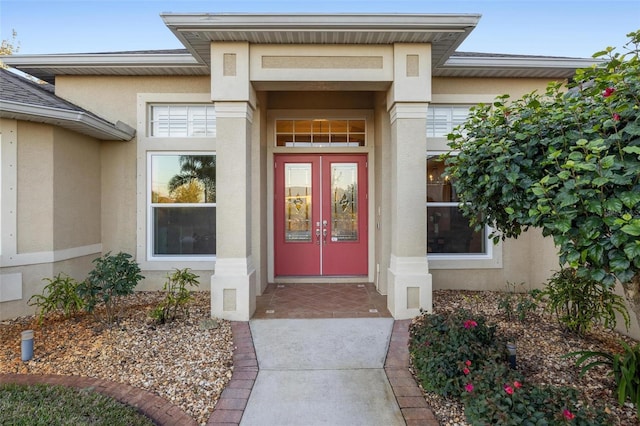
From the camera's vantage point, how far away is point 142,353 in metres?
3.41

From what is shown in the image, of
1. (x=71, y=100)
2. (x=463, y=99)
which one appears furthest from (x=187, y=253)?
A: (x=463, y=99)

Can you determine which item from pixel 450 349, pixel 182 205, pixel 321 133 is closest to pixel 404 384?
pixel 450 349

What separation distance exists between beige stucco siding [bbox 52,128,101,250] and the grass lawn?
283 centimetres

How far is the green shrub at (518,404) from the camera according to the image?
197cm

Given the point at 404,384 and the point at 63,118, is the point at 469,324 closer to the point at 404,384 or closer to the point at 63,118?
the point at 404,384

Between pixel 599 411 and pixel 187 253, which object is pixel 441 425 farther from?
pixel 187 253

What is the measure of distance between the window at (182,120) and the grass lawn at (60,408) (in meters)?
4.26

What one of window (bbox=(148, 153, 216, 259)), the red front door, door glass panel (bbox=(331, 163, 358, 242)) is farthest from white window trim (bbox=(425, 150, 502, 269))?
window (bbox=(148, 153, 216, 259))

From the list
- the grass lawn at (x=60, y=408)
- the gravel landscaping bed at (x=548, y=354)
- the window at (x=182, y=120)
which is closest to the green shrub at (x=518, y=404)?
the gravel landscaping bed at (x=548, y=354)

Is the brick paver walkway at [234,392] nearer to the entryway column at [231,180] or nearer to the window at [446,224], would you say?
the entryway column at [231,180]

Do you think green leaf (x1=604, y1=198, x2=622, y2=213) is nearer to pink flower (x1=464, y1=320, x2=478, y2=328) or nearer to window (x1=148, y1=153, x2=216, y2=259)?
pink flower (x1=464, y1=320, x2=478, y2=328)

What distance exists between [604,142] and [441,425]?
220 centimetres

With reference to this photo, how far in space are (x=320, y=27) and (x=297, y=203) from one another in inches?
121

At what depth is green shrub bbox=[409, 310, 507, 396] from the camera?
2691 millimetres
